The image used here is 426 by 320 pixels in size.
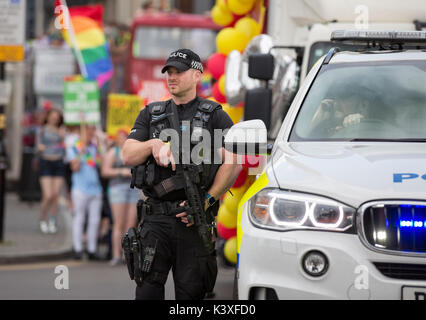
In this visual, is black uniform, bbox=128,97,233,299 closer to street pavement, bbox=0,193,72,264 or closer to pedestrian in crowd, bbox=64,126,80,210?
street pavement, bbox=0,193,72,264

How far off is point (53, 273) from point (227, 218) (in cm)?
301

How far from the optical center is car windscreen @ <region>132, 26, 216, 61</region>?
2833 cm

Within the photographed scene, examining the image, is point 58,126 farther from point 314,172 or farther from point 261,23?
point 314,172

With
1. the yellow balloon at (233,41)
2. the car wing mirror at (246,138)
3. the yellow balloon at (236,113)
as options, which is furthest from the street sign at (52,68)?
the car wing mirror at (246,138)

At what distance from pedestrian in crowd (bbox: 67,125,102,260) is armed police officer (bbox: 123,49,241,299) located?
7.32m

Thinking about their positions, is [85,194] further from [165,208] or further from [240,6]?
[165,208]

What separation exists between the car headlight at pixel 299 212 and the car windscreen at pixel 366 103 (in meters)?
0.75

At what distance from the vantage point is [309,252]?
15.8 feet

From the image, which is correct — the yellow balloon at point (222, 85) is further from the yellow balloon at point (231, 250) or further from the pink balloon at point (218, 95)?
the yellow balloon at point (231, 250)

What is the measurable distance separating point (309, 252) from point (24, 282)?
6369 millimetres

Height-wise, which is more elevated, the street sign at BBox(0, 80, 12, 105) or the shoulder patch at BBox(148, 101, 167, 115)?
the shoulder patch at BBox(148, 101, 167, 115)

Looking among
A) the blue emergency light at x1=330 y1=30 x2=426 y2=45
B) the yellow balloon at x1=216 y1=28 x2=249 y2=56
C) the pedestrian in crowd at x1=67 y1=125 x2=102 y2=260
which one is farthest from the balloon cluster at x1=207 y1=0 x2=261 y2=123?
the blue emergency light at x1=330 y1=30 x2=426 y2=45
